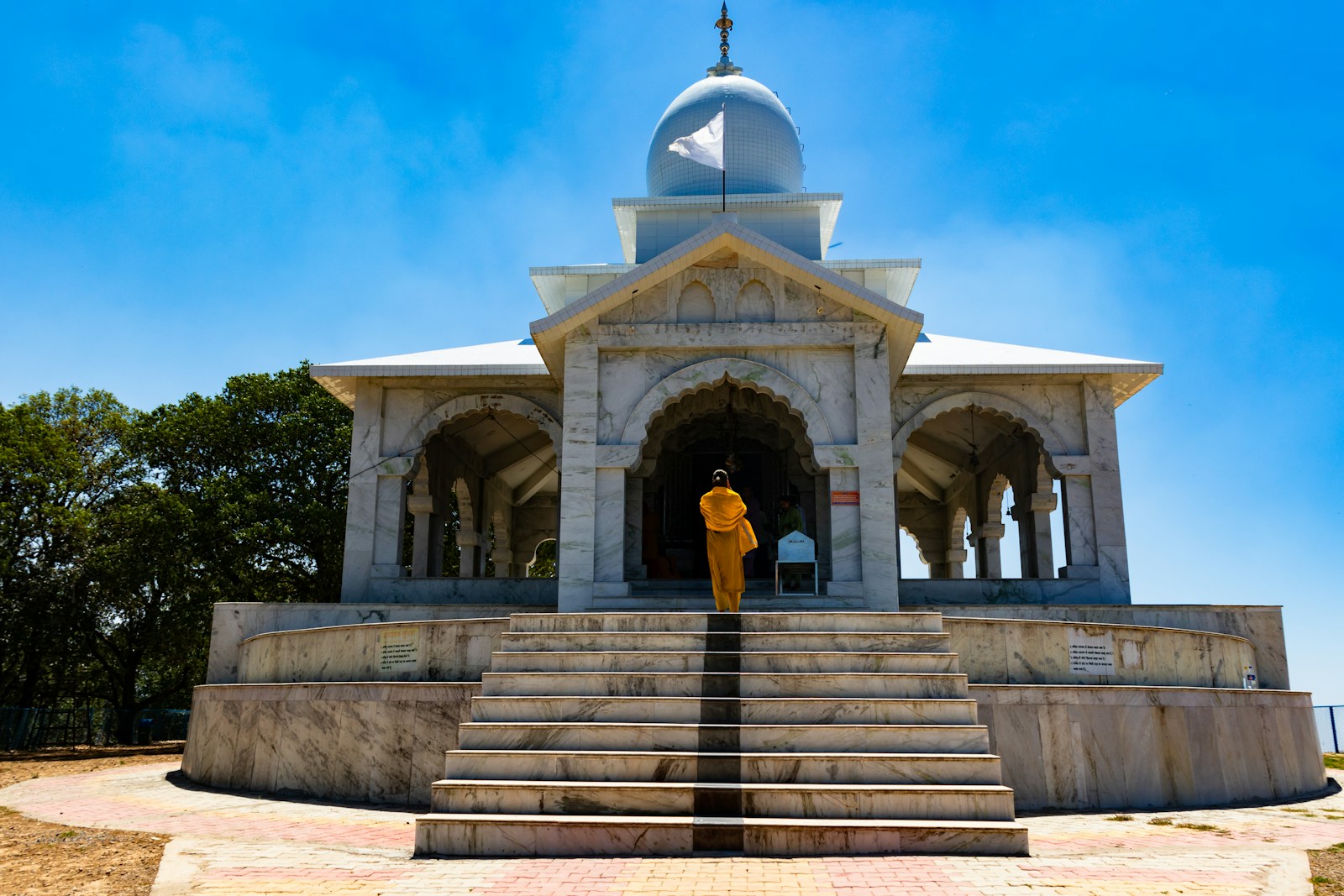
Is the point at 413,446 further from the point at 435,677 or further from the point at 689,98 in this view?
the point at 689,98

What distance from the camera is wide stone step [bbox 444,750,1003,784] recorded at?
10172mm

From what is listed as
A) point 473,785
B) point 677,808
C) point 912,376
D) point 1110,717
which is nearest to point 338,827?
point 473,785

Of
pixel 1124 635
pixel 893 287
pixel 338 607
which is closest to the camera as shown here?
pixel 1124 635

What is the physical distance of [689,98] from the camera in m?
28.3

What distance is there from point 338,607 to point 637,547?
546 centimetres

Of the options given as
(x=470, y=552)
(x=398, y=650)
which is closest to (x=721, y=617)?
(x=398, y=650)

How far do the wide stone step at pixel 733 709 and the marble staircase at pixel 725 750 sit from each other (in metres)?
0.02

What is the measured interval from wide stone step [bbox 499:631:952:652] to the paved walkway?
87.7 inches

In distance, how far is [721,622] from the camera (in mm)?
13273

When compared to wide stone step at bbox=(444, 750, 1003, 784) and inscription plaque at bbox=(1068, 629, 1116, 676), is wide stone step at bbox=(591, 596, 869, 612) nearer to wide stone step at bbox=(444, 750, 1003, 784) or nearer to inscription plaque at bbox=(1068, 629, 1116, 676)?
inscription plaque at bbox=(1068, 629, 1116, 676)

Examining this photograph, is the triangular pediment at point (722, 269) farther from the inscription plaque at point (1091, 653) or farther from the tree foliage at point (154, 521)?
the tree foliage at point (154, 521)

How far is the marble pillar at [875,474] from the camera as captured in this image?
16.8 meters

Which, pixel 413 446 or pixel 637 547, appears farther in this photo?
pixel 413 446

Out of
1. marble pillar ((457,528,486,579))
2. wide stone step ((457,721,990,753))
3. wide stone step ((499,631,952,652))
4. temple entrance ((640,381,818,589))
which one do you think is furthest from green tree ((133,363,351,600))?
wide stone step ((457,721,990,753))
